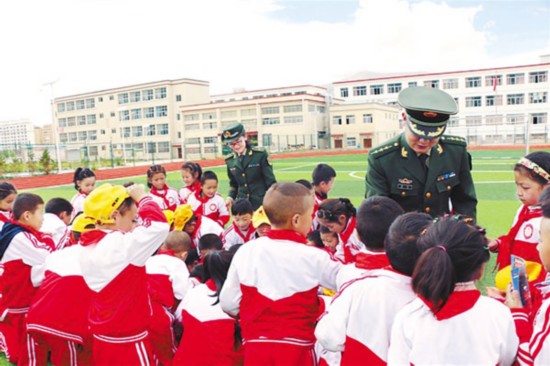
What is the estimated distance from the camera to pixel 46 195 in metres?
14.0

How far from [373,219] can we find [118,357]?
1.59 meters

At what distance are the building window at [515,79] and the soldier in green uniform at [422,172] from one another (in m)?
48.1

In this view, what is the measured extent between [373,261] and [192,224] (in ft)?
9.77

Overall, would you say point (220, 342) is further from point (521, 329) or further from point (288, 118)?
point (288, 118)

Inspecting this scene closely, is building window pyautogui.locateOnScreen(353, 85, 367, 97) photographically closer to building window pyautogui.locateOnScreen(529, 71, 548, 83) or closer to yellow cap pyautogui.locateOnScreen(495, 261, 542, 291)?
building window pyautogui.locateOnScreen(529, 71, 548, 83)

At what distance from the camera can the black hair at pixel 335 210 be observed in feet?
10.2

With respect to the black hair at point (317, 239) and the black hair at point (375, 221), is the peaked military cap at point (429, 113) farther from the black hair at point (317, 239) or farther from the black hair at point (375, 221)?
the black hair at point (317, 239)

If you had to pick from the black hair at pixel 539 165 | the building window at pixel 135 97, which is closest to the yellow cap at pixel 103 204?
the black hair at pixel 539 165

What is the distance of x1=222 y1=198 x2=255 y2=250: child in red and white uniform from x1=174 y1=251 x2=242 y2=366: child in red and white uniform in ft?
5.36

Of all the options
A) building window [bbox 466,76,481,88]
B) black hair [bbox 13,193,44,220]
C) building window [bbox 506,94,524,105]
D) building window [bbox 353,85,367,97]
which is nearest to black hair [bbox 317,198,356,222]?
black hair [bbox 13,193,44,220]

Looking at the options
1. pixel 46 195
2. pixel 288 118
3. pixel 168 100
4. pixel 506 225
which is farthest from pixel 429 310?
pixel 168 100

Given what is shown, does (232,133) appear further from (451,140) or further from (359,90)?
(359,90)

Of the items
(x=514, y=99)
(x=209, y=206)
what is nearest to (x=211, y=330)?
(x=209, y=206)

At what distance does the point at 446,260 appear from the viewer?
4.84 ft
